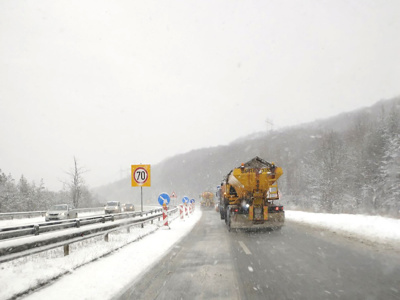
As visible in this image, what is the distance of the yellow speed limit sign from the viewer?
1469cm

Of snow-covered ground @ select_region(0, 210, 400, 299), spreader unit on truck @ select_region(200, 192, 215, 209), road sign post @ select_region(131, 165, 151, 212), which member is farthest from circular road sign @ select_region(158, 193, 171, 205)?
spreader unit on truck @ select_region(200, 192, 215, 209)

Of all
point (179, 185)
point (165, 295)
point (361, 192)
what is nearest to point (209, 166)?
point (179, 185)

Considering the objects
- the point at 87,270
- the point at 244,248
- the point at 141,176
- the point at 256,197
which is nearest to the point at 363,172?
the point at 256,197

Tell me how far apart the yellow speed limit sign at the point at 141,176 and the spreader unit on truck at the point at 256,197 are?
4186mm

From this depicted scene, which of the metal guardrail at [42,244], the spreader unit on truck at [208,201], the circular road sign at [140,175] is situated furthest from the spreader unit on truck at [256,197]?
the spreader unit on truck at [208,201]

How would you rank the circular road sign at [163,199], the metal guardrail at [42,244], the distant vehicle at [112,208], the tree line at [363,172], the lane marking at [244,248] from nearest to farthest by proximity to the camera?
1. the metal guardrail at [42,244]
2. the lane marking at [244,248]
3. the circular road sign at [163,199]
4. the distant vehicle at [112,208]
5. the tree line at [363,172]

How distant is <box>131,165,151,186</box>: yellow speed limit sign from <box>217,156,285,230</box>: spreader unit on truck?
165 inches

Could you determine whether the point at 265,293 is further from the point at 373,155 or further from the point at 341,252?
the point at 373,155

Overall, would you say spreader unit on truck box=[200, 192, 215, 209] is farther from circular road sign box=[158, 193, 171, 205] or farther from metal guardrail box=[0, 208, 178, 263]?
metal guardrail box=[0, 208, 178, 263]

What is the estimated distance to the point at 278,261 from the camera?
273 inches

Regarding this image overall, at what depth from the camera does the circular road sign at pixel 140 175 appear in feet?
48.2

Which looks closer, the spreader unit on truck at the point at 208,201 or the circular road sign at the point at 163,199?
the circular road sign at the point at 163,199

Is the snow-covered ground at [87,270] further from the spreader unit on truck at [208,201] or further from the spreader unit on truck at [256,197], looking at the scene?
the spreader unit on truck at [208,201]

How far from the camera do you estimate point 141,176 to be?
14.8 metres
